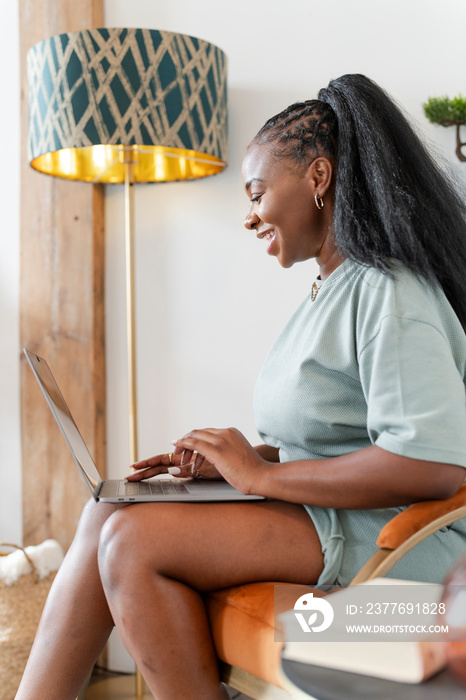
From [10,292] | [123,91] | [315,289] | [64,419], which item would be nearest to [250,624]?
[64,419]

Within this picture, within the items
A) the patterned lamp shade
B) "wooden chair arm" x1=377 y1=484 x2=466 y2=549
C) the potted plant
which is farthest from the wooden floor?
the potted plant

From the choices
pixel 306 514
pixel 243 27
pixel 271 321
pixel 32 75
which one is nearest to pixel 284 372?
pixel 306 514

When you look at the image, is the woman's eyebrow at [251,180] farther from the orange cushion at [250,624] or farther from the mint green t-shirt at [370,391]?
the orange cushion at [250,624]

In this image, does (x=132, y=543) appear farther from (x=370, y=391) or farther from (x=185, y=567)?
(x=370, y=391)

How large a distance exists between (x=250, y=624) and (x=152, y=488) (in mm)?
314

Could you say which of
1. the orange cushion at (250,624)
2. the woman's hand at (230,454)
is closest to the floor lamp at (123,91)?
the woman's hand at (230,454)

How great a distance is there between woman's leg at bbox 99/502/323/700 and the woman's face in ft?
1.58

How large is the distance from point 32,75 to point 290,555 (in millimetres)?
1422

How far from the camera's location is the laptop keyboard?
45.5 inches

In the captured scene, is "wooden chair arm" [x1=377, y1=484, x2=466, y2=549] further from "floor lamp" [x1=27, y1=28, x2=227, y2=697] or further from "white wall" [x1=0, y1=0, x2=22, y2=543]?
"white wall" [x1=0, y1=0, x2=22, y2=543]

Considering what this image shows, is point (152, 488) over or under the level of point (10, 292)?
under

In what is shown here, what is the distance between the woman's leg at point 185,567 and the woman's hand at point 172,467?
28cm

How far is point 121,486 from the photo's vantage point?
1.32m

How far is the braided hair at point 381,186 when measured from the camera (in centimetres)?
114
